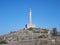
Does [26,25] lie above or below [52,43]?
above

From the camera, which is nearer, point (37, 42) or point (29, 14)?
Answer: point (37, 42)

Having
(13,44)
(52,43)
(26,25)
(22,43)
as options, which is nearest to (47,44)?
(52,43)

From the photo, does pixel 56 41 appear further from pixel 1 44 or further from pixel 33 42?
pixel 1 44

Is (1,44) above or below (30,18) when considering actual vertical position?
below

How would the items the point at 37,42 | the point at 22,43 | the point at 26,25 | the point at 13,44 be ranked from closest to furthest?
the point at 37,42 → the point at 22,43 → the point at 13,44 → the point at 26,25

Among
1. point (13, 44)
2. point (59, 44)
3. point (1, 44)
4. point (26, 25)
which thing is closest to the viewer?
point (59, 44)

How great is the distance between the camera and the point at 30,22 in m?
70.1

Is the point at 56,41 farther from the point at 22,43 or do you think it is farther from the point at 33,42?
the point at 22,43

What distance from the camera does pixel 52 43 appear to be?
18.4 meters

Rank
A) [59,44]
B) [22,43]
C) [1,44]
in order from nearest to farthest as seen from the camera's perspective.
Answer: [59,44], [22,43], [1,44]

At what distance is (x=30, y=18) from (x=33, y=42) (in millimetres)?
50890

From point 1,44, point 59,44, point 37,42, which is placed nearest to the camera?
point 59,44

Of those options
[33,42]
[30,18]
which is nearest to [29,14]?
[30,18]

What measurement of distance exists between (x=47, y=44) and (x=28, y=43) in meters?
2.57
